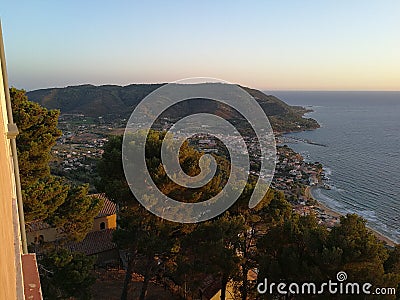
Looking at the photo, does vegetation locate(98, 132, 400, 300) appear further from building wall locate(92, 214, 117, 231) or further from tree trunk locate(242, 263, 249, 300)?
building wall locate(92, 214, 117, 231)

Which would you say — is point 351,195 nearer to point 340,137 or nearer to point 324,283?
point 324,283

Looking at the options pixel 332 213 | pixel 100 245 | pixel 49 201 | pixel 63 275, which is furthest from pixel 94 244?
pixel 332 213

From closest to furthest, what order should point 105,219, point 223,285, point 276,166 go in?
point 223,285 < point 105,219 < point 276,166

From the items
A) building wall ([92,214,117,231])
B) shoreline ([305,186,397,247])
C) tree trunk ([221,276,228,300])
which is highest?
tree trunk ([221,276,228,300])

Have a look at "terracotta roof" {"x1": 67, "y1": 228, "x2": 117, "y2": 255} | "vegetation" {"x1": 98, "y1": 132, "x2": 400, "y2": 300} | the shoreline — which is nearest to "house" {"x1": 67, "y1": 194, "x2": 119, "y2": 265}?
"terracotta roof" {"x1": 67, "y1": 228, "x2": 117, "y2": 255}

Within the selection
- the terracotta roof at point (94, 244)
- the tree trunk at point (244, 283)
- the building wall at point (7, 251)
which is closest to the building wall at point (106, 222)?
the terracotta roof at point (94, 244)

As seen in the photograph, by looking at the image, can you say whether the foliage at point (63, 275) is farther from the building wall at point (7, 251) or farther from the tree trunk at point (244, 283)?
the building wall at point (7, 251)

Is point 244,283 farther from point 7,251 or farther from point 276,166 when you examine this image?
point 276,166
